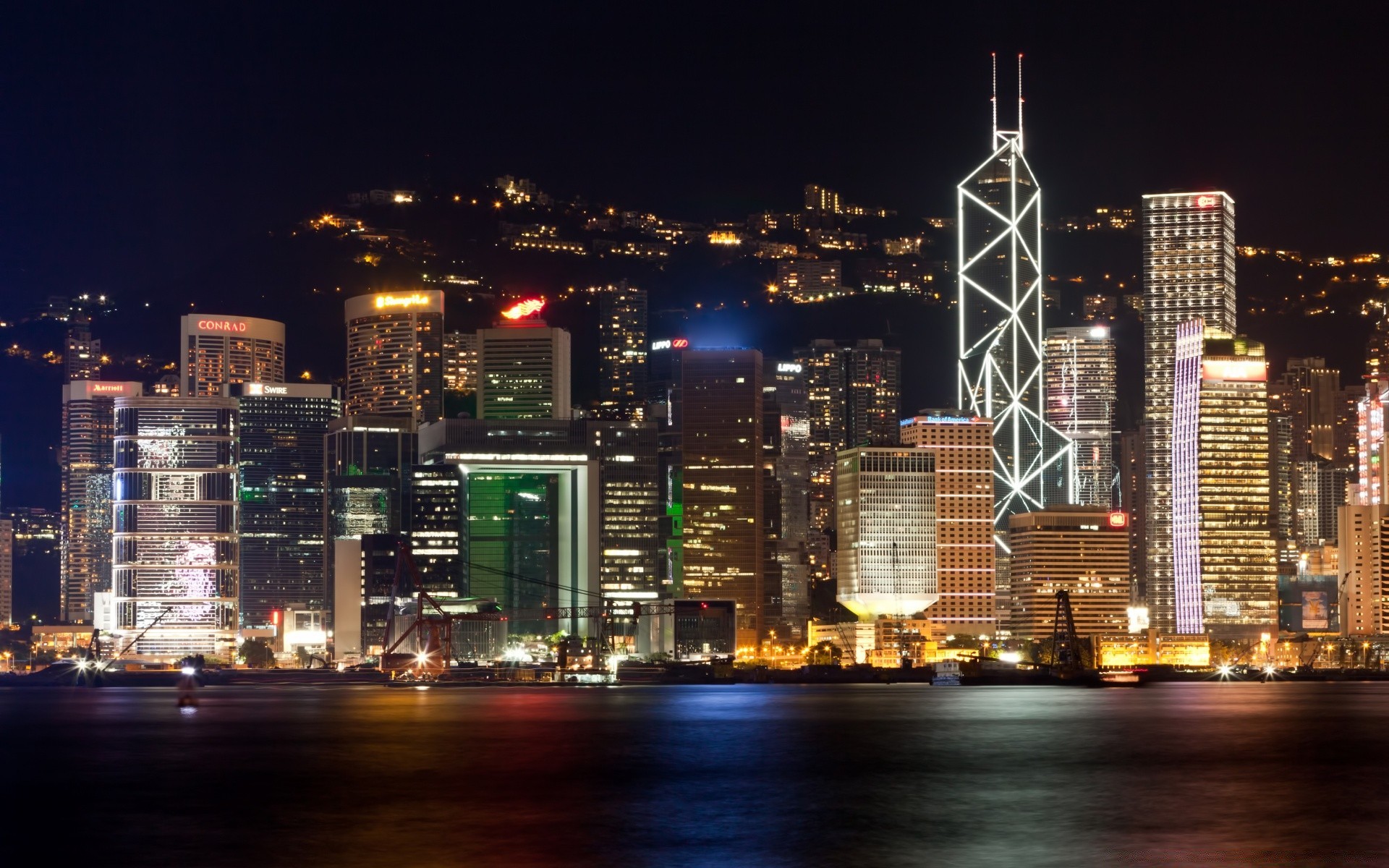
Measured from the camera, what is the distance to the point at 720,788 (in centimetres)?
8788

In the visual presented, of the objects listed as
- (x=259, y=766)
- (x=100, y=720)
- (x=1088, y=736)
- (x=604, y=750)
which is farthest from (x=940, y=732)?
(x=100, y=720)

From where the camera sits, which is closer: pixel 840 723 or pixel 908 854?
pixel 908 854

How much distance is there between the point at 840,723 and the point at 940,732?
1307cm

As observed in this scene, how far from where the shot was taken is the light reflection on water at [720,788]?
65250 millimetres

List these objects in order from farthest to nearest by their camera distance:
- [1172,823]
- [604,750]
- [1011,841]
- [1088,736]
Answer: [1088,736] < [604,750] < [1172,823] < [1011,841]

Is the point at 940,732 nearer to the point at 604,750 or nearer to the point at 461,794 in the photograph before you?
the point at 604,750

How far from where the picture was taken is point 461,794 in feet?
266

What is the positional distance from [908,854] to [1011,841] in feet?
17.2

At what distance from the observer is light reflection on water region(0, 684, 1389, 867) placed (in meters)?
65.2

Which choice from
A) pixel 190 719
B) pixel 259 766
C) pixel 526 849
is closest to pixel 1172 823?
pixel 526 849

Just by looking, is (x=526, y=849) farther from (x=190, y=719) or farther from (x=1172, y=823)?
(x=190, y=719)

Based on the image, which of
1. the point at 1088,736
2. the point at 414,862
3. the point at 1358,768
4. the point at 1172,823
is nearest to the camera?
the point at 414,862

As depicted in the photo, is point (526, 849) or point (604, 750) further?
point (604, 750)

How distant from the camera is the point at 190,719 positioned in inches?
6019
